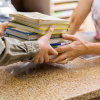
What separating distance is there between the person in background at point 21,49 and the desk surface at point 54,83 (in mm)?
99

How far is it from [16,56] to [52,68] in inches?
11.1

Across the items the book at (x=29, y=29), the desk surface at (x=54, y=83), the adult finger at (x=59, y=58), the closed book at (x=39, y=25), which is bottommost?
the desk surface at (x=54, y=83)

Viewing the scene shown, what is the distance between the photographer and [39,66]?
38.6 inches

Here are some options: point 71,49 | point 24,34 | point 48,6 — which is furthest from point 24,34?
point 48,6

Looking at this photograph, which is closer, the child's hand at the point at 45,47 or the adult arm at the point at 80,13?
the child's hand at the point at 45,47

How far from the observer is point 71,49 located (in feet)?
3.15

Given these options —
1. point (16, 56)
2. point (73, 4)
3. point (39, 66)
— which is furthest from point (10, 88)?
point (73, 4)

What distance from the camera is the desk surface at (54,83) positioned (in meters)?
0.71

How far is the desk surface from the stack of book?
141 mm

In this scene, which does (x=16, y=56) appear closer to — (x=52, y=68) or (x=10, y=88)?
(x=10, y=88)

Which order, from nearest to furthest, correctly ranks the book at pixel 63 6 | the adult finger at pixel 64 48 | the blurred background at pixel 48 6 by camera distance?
the adult finger at pixel 64 48
the blurred background at pixel 48 6
the book at pixel 63 6

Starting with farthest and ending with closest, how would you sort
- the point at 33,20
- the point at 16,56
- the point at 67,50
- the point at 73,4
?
the point at 73,4 < the point at 67,50 < the point at 33,20 < the point at 16,56

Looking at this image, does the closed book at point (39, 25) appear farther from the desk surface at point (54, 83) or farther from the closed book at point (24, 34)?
the desk surface at point (54, 83)

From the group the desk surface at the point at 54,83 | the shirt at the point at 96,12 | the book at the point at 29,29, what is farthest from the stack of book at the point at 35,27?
the shirt at the point at 96,12
